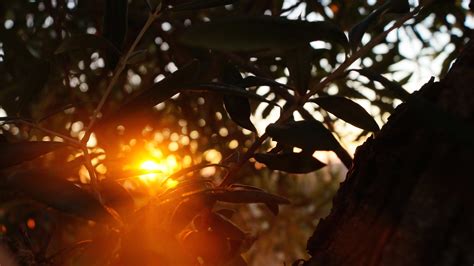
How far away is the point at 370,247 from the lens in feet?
1.78

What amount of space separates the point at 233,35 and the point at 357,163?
292 mm

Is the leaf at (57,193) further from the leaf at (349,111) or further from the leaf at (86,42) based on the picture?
the leaf at (349,111)

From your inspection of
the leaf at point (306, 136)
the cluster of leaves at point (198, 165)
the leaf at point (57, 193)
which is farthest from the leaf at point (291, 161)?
the leaf at point (57, 193)

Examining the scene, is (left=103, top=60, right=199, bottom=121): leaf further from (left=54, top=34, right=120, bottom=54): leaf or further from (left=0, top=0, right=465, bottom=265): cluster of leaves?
(left=54, top=34, right=120, bottom=54): leaf

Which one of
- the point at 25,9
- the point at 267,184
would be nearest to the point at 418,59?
the point at 267,184

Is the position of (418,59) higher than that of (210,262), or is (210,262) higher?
(418,59)

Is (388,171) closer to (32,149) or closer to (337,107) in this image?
(337,107)

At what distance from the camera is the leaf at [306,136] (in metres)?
0.57

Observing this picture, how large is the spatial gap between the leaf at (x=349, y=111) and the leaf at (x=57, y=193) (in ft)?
0.96

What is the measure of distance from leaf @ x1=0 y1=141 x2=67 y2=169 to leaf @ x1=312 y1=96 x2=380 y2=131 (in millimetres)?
316

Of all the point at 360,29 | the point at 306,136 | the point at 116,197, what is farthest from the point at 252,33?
the point at 116,197

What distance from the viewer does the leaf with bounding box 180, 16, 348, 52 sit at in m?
0.41

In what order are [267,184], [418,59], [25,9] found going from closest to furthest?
[25,9]
[418,59]
[267,184]

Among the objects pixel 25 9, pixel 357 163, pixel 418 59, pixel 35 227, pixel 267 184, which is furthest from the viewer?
pixel 267 184
